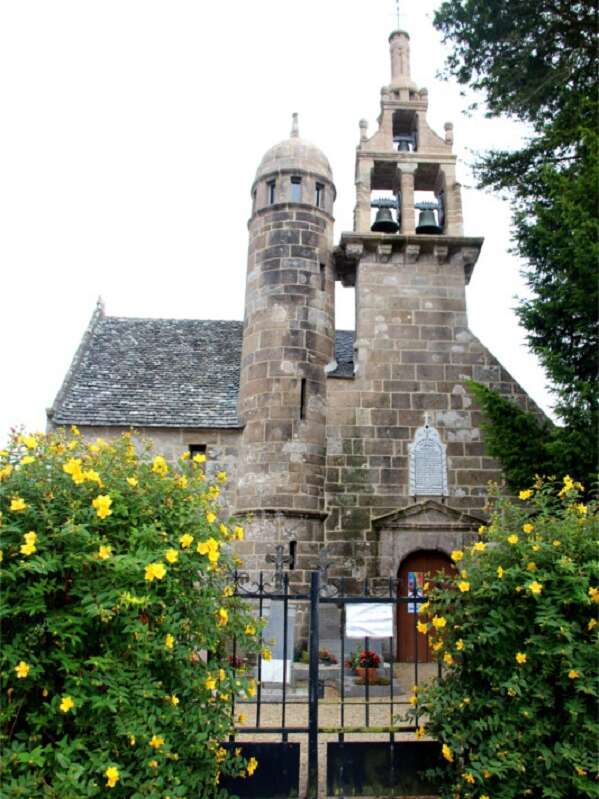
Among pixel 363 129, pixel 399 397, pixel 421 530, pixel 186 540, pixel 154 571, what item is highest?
pixel 363 129

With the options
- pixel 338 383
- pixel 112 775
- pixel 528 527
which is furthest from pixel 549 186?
pixel 112 775

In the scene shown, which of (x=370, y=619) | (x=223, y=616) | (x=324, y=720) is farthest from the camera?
(x=324, y=720)

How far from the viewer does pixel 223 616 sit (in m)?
4.58

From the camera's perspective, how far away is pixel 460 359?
1450 cm

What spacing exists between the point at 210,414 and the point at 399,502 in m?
4.68

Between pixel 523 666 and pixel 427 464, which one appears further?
pixel 427 464

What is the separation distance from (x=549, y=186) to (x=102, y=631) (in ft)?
33.3

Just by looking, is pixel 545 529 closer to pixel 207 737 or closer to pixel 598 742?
pixel 598 742

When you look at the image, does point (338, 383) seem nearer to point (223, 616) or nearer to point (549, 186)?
point (549, 186)

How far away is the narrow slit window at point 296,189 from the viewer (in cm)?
1524

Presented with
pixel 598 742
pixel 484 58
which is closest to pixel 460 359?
pixel 484 58

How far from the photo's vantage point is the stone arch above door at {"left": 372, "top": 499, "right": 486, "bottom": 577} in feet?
42.7

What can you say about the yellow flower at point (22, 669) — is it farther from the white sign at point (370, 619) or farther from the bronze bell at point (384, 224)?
the bronze bell at point (384, 224)

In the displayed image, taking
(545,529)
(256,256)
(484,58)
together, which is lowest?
(545,529)
